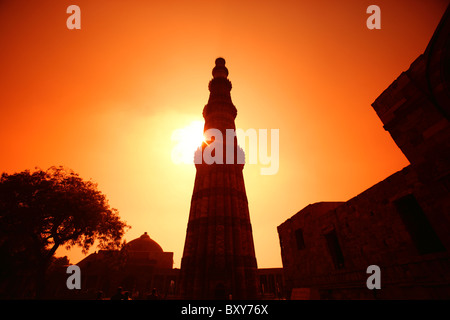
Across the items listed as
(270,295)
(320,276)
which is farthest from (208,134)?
(270,295)

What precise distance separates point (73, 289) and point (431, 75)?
42470 mm

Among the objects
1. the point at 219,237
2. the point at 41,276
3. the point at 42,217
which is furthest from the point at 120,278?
the point at 219,237

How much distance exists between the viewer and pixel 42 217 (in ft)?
48.5

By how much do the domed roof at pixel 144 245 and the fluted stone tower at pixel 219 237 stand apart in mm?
26425

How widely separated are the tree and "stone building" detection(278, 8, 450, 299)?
16377 mm

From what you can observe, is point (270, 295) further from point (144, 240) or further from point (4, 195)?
point (4, 195)

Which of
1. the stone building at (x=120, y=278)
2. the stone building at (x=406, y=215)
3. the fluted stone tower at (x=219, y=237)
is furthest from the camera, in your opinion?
the stone building at (x=120, y=278)

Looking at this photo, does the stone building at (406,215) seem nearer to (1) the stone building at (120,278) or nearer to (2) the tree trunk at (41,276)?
(2) the tree trunk at (41,276)

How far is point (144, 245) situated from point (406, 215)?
3849 cm

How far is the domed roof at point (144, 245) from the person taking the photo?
3606 centimetres

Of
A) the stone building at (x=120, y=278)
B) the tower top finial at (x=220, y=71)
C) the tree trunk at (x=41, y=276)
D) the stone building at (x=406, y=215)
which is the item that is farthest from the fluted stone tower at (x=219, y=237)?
the stone building at (x=120, y=278)

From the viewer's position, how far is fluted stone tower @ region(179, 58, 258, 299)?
40.5 ft

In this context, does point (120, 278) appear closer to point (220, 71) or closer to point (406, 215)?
point (220, 71)

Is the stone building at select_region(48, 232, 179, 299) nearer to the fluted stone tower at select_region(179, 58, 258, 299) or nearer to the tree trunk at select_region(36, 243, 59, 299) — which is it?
the tree trunk at select_region(36, 243, 59, 299)
